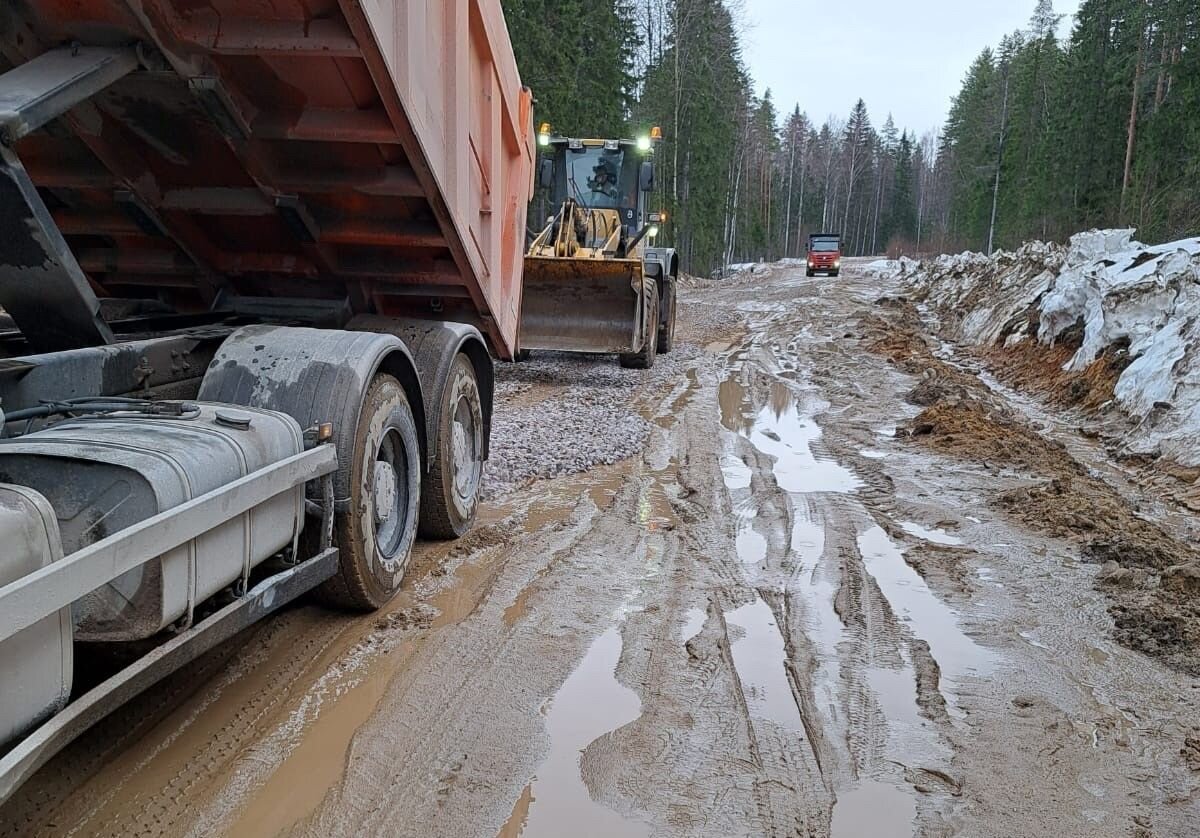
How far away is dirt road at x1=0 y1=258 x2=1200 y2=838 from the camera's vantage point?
102 inches

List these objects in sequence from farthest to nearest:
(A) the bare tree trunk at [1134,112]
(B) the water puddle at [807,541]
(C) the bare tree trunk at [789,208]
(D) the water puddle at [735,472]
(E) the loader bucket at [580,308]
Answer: (C) the bare tree trunk at [789,208] < (A) the bare tree trunk at [1134,112] < (E) the loader bucket at [580,308] < (D) the water puddle at [735,472] < (B) the water puddle at [807,541]

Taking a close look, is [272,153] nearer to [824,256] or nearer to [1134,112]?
[824,256]

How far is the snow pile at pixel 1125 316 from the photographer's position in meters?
7.44

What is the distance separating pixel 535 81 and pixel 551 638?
71.4 feet

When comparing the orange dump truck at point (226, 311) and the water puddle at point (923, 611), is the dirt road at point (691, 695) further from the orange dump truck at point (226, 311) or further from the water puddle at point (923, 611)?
the orange dump truck at point (226, 311)

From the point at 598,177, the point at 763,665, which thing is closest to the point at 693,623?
the point at 763,665

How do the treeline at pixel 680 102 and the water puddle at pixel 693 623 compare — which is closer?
the water puddle at pixel 693 623

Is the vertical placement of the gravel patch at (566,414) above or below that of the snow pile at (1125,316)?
below

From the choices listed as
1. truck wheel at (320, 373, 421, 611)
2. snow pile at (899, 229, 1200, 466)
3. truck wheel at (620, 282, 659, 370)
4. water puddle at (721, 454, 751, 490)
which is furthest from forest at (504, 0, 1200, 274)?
truck wheel at (320, 373, 421, 611)

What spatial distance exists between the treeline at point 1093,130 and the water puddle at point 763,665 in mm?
21624

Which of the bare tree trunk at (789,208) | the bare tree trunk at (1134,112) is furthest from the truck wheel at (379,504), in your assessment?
the bare tree trunk at (789,208)

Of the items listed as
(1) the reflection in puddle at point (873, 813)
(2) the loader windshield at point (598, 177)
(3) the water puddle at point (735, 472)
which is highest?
(2) the loader windshield at point (598, 177)

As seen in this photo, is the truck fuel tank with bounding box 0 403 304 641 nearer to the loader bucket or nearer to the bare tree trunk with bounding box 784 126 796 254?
the loader bucket

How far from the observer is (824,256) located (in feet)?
129
